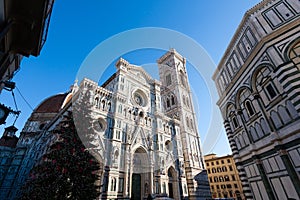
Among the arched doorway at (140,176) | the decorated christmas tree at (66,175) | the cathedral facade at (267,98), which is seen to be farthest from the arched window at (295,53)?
the arched doorway at (140,176)

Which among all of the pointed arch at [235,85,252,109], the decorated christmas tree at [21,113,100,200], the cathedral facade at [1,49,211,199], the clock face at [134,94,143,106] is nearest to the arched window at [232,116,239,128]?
the pointed arch at [235,85,252,109]

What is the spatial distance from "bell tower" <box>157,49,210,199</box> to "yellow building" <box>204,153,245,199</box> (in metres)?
20.4

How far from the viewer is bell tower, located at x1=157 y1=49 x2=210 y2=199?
22500 millimetres

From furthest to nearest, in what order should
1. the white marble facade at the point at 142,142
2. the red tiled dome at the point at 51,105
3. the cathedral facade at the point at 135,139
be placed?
the red tiled dome at the point at 51,105 → the white marble facade at the point at 142,142 → the cathedral facade at the point at 135,139

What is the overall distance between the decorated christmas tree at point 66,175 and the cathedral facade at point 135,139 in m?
1.76

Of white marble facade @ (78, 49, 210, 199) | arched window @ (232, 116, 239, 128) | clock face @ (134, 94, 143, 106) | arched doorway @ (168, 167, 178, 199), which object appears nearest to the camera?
arched window @ (232, 116, 239, 128)

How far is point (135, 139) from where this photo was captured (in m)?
18.3

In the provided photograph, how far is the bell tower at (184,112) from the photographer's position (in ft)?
73.8

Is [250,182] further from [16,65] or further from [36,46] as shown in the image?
[16,65]

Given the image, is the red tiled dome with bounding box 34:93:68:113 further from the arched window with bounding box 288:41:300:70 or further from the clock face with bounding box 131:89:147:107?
the arched window with bounding box 288:41:300:70

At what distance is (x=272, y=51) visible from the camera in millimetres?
7766

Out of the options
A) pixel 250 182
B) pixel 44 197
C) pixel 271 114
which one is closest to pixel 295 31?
pixel 271 114

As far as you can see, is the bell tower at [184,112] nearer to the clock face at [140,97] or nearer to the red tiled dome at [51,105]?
the clock face at [140,97]

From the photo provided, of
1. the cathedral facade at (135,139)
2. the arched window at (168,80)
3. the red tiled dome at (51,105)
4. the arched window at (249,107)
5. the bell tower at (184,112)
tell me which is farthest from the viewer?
the arched window at (168,80)
